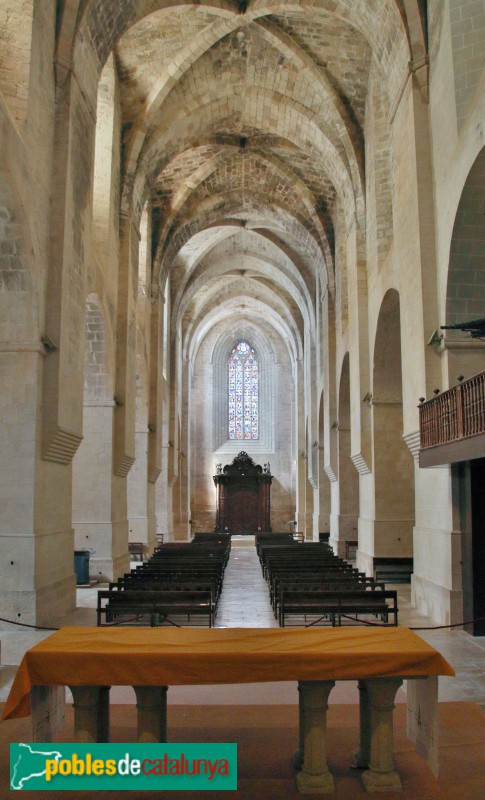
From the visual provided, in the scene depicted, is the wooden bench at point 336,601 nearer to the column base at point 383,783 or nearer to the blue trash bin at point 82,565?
the column base at point 383,783

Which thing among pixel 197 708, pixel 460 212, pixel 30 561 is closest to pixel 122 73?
pixel 460 212

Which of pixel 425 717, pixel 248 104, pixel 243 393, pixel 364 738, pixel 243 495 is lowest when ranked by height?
pixel 364 738

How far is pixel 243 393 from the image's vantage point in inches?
1698

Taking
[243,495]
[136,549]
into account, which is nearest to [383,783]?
[136,549]

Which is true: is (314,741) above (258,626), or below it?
above

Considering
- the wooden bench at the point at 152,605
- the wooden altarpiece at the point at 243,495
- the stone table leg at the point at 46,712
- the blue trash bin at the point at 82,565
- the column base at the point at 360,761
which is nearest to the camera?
the stone table leg at the point at 46,712

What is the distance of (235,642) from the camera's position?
4.60 meters

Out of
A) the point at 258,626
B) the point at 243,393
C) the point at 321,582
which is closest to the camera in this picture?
the point at 258,626

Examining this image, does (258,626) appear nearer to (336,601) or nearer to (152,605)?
(336,601)

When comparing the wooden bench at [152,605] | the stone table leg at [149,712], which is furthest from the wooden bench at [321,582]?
the stone table leg at [149,712]

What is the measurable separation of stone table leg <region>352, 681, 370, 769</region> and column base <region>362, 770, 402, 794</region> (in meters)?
0.27

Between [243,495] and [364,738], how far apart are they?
3471 cm

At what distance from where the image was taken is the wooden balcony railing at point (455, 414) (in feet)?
25.7

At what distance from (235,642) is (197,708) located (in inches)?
64.3
